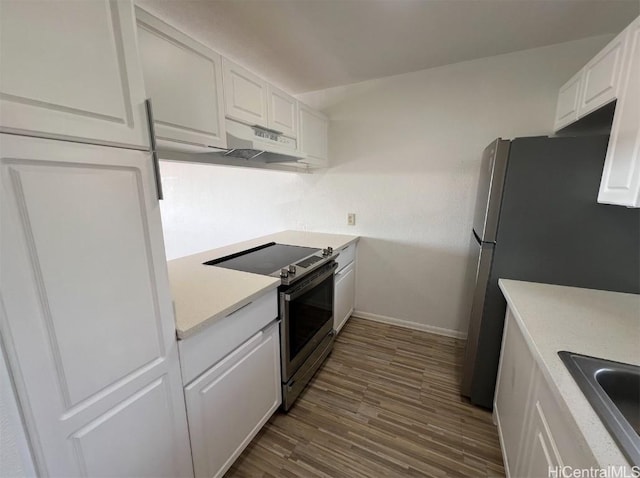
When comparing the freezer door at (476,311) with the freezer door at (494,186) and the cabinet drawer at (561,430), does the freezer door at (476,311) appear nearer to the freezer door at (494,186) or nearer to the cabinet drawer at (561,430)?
the freezer door at (494,186)

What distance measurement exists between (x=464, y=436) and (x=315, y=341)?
3.47ft

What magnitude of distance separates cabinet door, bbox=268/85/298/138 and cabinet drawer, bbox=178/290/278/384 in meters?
1.19

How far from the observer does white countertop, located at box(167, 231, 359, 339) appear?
1075 mm

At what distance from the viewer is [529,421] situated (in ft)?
3.44

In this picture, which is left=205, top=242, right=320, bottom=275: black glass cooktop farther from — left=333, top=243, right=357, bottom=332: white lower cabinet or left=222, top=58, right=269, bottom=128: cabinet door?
left=222, top=58, right=269, bottom=128: cabinet door

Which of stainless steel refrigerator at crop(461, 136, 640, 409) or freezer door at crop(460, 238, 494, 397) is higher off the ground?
stainless steel refrigerator at crop(461, 136, 640, 409)

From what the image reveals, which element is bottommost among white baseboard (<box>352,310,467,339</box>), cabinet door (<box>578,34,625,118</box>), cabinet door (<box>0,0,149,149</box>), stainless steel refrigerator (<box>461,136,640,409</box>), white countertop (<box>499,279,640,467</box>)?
white baseboard (<box>352,310,467,339</box>)

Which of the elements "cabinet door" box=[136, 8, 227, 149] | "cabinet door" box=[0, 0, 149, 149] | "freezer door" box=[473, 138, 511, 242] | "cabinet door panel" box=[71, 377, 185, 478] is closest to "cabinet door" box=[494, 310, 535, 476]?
"freezer door" box=[473, 138, 511, 242]

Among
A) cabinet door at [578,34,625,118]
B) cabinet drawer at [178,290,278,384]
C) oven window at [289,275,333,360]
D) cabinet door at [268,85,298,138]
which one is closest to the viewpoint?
cabinet drawer at [178,290,278,384]

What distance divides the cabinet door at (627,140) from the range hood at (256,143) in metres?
1.78

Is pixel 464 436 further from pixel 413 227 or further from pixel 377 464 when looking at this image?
pixel 413 227

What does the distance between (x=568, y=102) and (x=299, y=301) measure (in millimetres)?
2181

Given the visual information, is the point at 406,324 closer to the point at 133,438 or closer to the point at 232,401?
the point at 232,401

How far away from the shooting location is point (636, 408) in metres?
0.87
